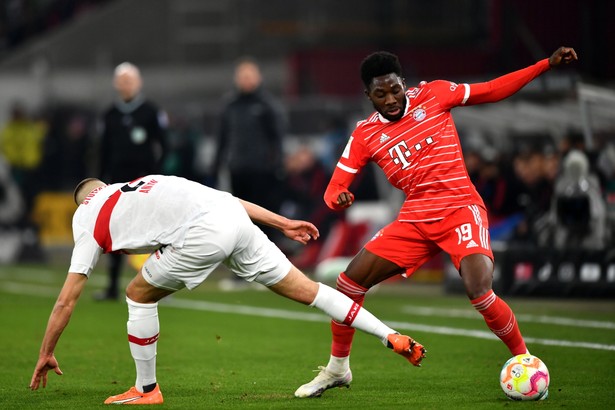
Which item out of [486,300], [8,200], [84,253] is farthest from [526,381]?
[8,200]

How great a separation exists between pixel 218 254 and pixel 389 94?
5.41 feet

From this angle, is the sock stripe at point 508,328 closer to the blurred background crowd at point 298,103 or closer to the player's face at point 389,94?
the player's face at point 389,94

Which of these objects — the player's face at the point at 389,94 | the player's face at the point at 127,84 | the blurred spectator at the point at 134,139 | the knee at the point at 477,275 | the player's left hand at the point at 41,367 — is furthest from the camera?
the blurred spectator at the point at 134,139

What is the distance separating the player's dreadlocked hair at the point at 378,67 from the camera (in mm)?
8766

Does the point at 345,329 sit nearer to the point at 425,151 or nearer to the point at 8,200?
the point at 425,151

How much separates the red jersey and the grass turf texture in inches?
49.4

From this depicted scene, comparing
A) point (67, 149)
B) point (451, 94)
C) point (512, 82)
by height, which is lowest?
point (67, 149)

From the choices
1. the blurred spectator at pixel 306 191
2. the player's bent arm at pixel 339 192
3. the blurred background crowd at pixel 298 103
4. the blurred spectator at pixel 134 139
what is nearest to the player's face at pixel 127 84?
the blurred spectator at pixel 134 139

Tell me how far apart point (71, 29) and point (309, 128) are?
317 inches

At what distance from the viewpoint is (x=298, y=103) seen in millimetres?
25156

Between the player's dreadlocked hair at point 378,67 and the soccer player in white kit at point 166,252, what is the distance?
1173mm

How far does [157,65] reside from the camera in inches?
1174

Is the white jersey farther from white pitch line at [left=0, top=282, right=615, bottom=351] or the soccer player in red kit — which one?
white pitch line at [left=0, top=282, right=615, bottom=351]

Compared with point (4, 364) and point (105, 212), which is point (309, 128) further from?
point (105, 212)
